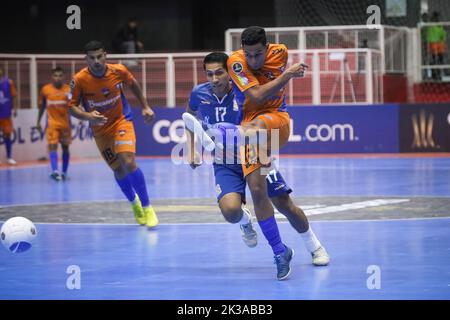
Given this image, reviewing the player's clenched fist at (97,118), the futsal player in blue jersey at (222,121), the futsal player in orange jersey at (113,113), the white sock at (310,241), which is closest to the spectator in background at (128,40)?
the futsal player in orange jersey at (113,113)

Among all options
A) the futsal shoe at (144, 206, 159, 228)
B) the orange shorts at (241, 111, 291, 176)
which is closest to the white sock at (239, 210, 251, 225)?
the orange shorts at (241, 111, 291, 176)

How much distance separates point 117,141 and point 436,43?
1581 cm

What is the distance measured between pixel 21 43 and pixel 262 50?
897 inches

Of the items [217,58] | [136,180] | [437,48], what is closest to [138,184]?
[136,180]

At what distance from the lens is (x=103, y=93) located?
12.4m

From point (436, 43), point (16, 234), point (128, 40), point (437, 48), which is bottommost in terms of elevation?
point (16, 234)

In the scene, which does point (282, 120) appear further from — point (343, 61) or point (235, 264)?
point (343, 61)

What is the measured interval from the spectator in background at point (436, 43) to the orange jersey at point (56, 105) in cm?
1047

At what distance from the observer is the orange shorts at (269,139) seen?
830 centimetres

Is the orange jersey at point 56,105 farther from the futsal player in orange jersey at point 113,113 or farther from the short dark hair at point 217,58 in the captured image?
the short dark hair at point 217,58

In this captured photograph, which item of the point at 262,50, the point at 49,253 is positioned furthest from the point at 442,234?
the point at 49,253

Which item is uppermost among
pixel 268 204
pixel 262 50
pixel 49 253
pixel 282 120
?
pixel 262 50

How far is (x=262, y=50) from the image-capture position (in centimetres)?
821

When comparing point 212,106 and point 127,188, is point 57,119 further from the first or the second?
point 212,106
